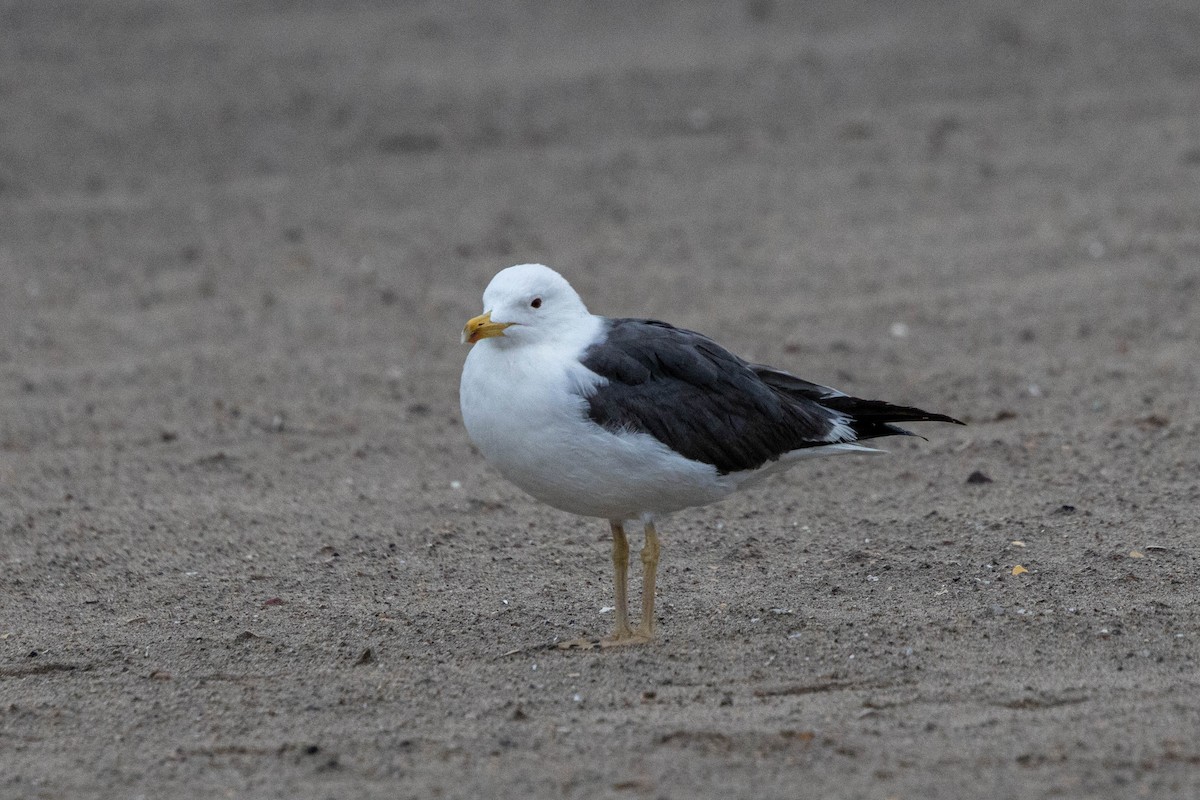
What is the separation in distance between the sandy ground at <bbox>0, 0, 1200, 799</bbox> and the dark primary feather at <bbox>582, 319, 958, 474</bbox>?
651mm

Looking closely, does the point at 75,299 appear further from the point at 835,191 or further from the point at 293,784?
the point at 293,784

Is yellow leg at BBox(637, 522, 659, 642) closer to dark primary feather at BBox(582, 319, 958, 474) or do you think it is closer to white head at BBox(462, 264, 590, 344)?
dark primary feather at BBox(582, 319, 958, 474)

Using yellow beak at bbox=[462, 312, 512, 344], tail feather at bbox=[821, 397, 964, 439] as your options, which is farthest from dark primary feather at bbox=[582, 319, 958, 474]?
yellow beak at bbox=[462, 312, 512, 344]

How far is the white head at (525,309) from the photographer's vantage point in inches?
207

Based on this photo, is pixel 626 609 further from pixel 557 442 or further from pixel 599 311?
pixel 599 311

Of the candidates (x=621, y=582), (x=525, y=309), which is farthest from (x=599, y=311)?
(x=525, y=309)

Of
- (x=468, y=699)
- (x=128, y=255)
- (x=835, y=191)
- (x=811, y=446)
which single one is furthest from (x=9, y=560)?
(x=835, y=191)

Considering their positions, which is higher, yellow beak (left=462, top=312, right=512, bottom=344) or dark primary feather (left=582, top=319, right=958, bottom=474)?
yellow beak (left=462, top=312, right=512, bottom=344)

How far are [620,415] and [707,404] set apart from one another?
411 mm

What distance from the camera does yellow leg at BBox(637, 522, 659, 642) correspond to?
18.5 feet

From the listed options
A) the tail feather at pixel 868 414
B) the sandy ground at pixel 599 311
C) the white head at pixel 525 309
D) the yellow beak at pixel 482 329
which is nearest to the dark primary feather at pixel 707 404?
the tail feather at pixel 868 414

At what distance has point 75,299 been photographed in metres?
10.5

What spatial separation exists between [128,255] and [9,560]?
16.5 feet

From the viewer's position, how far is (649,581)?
18.6 feet
